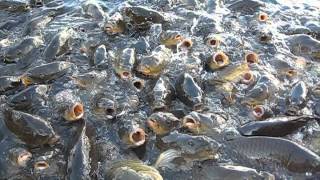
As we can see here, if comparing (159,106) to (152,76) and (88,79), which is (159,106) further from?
(88,79)

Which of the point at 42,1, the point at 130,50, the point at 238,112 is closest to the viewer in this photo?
the point at 238,112

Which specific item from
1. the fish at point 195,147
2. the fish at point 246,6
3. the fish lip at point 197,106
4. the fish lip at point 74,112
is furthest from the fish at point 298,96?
the fish lip at point 74,112

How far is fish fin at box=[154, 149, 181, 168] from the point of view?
483cm

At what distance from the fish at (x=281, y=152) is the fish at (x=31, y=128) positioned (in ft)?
6.81

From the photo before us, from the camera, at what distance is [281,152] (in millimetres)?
4734

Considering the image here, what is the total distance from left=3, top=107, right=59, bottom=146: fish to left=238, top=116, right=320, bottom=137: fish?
2.17 m

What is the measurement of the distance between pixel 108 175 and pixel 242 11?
422 centimetres

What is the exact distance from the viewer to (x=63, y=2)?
337 inches

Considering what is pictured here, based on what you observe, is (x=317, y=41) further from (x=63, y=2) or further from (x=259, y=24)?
(x=63, y=2)

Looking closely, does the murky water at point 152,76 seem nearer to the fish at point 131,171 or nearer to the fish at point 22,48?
the fish at point 22,48

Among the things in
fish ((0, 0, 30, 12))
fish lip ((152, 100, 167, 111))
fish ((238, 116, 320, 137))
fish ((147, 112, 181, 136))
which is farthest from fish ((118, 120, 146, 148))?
fish ((0, 0, 30, 12))

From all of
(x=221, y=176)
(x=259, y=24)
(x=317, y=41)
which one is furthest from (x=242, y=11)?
(x=221, y=176)

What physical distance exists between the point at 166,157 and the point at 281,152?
3.91 ft

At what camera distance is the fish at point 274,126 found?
5.01 metres
